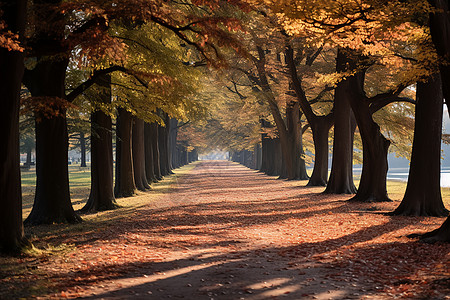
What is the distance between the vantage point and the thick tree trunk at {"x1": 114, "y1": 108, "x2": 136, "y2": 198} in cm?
2320

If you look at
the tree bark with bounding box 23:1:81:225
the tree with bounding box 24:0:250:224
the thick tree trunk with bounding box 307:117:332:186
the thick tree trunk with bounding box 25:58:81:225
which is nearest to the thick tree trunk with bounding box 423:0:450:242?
the tree with bounding box 24:0:250:224

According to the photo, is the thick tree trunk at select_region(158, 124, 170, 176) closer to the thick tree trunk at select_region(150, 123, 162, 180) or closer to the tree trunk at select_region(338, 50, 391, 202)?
the thick tree trunk at select_region(150, 123, 162, 180)

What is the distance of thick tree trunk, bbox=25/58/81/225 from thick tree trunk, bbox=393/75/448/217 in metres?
10.0

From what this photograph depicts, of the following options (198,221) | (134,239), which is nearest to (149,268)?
(134,239)

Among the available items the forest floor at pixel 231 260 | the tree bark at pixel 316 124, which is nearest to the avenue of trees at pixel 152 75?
the tree bark at pixel 316 124

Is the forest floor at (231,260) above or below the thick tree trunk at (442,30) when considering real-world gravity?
below

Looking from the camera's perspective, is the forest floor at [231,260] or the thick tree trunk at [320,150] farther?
the thick tree trunk at [320,150]

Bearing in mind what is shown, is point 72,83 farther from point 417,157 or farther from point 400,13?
point 417,157

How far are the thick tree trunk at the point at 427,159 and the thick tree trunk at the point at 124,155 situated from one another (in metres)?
12.7

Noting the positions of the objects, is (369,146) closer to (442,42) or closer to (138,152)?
(442,42)

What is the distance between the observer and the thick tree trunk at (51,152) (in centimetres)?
1361

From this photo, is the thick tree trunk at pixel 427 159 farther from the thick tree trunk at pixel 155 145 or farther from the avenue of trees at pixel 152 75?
the thick tree trunk at pixel 155 145

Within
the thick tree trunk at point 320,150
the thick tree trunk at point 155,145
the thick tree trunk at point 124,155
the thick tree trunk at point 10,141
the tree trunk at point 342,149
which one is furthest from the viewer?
the thick tree trunk at point 155,145

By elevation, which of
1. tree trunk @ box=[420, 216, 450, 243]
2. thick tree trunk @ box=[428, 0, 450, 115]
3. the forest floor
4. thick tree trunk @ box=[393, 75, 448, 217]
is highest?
thick tree trunk @ box=[428, 0, 450, 115]
